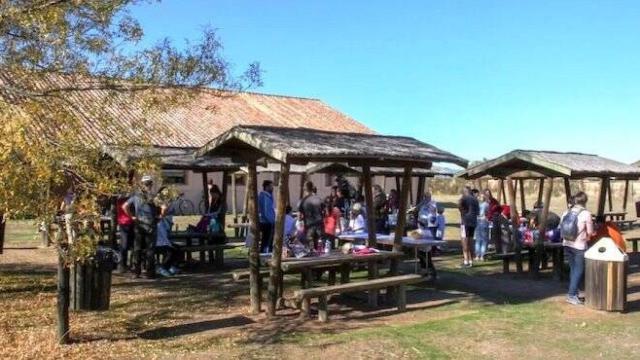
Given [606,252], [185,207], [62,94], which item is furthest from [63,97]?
[185,207]

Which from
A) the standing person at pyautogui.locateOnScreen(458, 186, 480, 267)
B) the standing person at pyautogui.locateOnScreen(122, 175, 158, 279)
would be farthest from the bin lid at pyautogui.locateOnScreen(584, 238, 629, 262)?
the standing person at pyautogui.locateOnScreen(122, 175, 158, 279)

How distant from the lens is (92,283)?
24.8 feet

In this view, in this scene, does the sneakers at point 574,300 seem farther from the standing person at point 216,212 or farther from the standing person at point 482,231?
the standing person at point 216,212

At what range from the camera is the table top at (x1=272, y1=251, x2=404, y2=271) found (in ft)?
27.8

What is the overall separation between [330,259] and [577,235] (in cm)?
360

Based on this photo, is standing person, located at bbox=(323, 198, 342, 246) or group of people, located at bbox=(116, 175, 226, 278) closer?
group of people, located at bbox=(116, 175, 226, 278)

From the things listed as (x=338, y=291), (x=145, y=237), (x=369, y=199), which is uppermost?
(x=369, y=199)

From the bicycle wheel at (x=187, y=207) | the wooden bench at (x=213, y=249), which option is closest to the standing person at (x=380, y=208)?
the wooden bench at (x=213, y=249)

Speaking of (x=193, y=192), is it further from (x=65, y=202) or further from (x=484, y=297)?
(x=65, y=202)

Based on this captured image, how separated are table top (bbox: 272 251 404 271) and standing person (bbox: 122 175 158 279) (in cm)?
329

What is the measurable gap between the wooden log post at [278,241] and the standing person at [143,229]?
3.45 metres

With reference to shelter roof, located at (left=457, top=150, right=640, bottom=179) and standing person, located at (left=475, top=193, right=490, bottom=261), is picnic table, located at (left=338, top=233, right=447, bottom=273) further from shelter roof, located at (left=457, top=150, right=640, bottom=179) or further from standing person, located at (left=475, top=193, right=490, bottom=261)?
standing person, located at (left=475, top=193, right=490, bottom=261)

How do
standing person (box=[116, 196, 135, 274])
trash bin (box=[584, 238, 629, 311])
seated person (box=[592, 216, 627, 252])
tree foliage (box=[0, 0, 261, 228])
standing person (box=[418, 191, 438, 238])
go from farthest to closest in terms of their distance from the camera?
1. standing person (box=[418, 191, 438, 238])
2. standing person (box=[116, 196, 135, 274])
3. seated person (box=[592, 216, 627, 252])
4. trash bin (box=[584, 238, 629, 311])
5. tree foliage (box=[0, 0, 261, 228])

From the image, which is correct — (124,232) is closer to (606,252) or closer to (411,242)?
(411,242)
